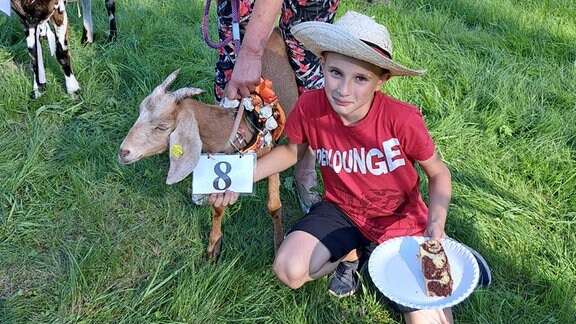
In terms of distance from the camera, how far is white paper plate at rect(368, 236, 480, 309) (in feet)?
6.91

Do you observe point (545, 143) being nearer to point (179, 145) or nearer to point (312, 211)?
point (312, 211)

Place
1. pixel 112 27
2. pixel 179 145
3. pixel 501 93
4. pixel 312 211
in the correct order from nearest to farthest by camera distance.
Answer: pixel 179 145
pixel 312 211
pixel 501 93
pixel 112 27

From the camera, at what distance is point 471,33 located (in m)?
4.90

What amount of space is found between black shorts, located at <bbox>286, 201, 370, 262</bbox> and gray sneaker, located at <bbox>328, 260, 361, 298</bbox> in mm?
135

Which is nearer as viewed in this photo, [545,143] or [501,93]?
[545,143]

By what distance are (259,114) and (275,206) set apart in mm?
539

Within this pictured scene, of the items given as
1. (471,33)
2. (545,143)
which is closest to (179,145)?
(545,143)

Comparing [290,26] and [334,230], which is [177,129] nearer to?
[334,230]

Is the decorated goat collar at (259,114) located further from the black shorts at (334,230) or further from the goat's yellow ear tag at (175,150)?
the black shorts at (334,230)

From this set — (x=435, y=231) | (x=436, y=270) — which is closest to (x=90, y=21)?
(x=435, y=231)

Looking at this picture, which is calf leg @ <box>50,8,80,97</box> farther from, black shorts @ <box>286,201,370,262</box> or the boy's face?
the boy's face

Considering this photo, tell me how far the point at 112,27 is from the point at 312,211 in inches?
120

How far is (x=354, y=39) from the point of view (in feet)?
6.66

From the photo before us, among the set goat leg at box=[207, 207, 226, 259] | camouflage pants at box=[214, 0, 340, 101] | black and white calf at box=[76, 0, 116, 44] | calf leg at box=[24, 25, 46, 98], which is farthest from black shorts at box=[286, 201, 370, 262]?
black and white calf at box=[76, 0, 116, 44]
